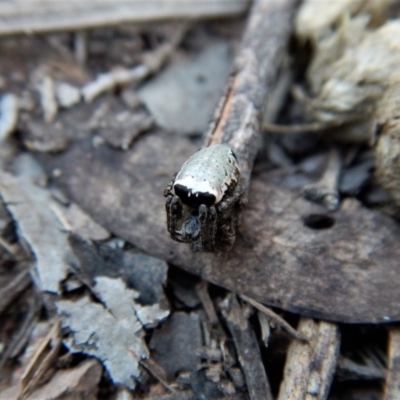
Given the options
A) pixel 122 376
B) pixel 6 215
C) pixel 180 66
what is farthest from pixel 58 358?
pixel 180 66

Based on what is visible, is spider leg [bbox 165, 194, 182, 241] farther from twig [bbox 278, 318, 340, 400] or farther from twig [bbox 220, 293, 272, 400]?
twig [bbox 278, 318, 340, 400]

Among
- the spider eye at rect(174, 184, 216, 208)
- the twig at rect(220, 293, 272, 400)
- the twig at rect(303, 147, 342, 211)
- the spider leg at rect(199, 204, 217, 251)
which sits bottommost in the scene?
the twig at rect(220, 293, 272, 400)

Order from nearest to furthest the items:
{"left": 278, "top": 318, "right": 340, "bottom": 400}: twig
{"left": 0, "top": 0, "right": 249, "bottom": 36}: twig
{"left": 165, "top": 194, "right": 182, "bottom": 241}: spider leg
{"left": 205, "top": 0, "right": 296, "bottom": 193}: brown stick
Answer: {"left": 278, "top": 318, "right": 340, "bottom": 400}: twig < {"left": 165, "top": 194, "right": 182, "bottom": 241}: spider leg < {"left": 205, "top": 0, "right": 296, "bottom": 193}: brown stick < {"left": 0, "top": 0, "right": 249, "bottom": 36}: twig

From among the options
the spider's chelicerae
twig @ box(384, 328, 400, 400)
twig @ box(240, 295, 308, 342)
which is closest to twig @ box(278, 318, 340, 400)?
twig @ box(240, 295, 308, 342)

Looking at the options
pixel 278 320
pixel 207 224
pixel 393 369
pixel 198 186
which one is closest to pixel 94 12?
pixel 198 186

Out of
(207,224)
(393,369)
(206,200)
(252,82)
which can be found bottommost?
(393,369)

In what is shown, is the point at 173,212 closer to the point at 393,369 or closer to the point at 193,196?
the point at 193,196

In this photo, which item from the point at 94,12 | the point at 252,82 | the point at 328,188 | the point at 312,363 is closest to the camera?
the point at 312,363
